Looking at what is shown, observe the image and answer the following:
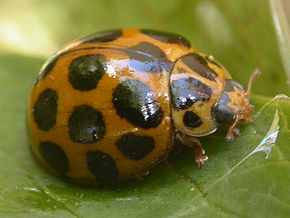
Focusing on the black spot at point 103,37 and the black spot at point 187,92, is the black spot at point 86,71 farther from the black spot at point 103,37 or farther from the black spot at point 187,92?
the black spot at point 187,92

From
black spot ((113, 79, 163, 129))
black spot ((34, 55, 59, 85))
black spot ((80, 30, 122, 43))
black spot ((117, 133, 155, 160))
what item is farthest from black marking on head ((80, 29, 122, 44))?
black spot ((117, 133, 155, 160))

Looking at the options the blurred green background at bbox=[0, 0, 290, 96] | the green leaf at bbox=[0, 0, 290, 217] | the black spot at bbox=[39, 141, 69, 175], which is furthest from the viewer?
the blurred green background at bbox=[0, 0, 290, 96]

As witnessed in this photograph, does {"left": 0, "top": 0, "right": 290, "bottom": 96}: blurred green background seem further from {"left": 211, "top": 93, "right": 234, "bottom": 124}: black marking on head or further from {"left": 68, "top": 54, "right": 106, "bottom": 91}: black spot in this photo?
{"left": 68, "top": 54, "right": 106, "bottom": 91}: black spot

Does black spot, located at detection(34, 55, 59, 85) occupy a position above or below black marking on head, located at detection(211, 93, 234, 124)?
above

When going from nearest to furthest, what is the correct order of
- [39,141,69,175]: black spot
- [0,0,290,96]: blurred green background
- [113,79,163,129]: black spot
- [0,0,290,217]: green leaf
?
1. [0,0,290,217]: green leaf
2. [113,79,163,129]: black spot
3. [39,141,69,175]: black spot
4. [0,0,290,96]: blurred green background

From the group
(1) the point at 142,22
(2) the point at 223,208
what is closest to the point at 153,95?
(2) the point at 223,208

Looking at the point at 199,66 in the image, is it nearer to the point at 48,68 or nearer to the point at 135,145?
the point at 135,145

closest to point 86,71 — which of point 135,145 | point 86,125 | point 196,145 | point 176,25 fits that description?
point 86,125
